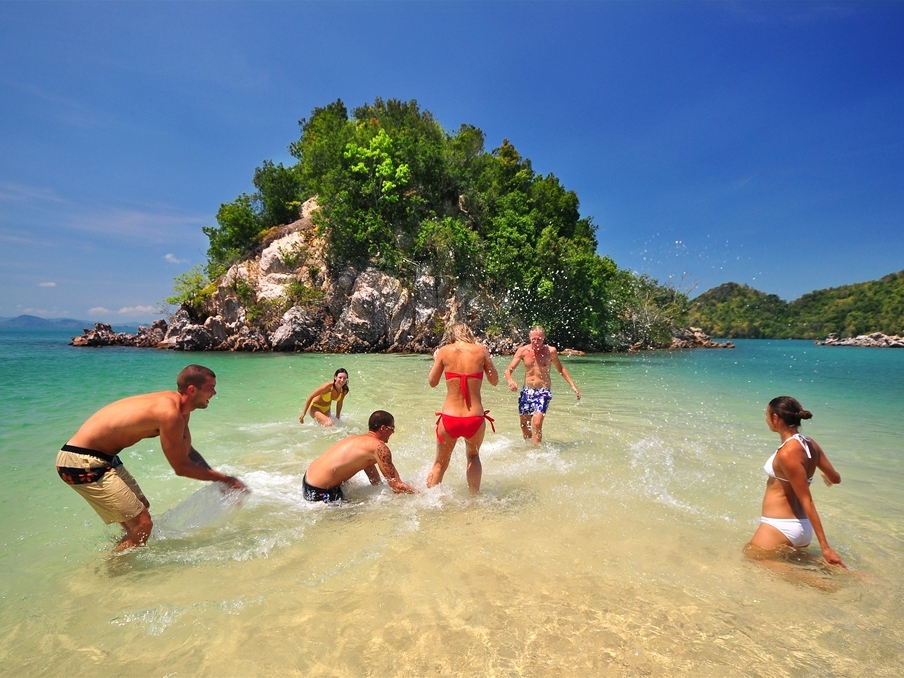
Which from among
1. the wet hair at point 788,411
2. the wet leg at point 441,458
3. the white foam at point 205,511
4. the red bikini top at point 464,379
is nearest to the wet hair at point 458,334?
the red bikini top at point 464,379

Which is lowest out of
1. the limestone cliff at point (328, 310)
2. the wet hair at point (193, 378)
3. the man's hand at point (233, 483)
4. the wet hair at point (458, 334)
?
the man's hand at point (233, 483)

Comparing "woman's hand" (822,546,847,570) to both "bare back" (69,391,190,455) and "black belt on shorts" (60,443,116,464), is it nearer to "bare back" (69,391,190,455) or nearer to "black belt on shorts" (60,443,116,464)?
"bare back" (69,391,190,455)

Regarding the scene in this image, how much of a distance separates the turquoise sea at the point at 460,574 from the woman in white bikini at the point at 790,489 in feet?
0.89

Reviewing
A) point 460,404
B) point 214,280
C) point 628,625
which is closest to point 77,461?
point 460,404

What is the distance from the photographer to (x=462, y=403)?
5.21 meters

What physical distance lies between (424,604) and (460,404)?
232 cm

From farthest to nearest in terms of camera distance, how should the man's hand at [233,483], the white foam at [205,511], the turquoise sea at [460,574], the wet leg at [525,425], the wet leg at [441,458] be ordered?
the wet leg at [525,425] < the wet leg at [441,458] < the white foam at [205,511] < the man's hand at [233,483] < the turquoise sea at [460,574]

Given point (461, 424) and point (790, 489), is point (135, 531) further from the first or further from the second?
point (790, 489)

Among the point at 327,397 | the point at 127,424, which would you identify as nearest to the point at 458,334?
the point at 127,424

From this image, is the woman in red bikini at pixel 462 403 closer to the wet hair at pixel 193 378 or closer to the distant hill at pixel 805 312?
the wet hair at pixel 193 378

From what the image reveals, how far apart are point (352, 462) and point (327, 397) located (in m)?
4.50

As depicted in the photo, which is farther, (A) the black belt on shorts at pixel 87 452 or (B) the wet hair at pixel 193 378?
(B) the wet hair at pixel 193 378

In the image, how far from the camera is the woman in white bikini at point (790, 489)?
348cm

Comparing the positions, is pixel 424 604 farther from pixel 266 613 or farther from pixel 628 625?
pixel 628 625
